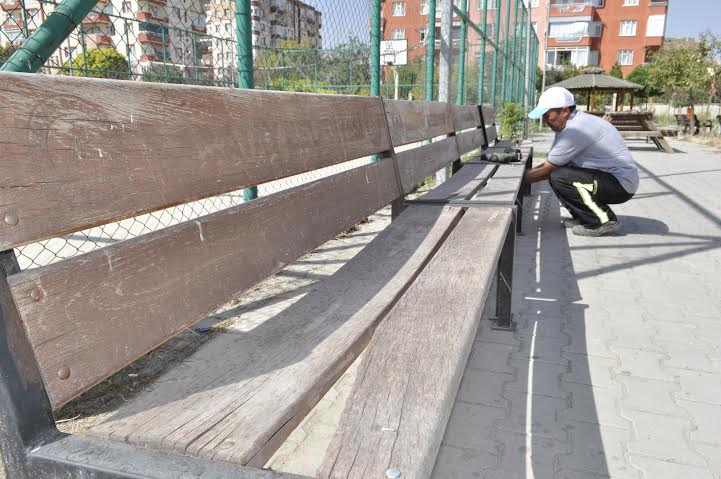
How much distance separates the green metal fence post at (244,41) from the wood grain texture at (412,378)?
1430 mm

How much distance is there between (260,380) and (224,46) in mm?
5245

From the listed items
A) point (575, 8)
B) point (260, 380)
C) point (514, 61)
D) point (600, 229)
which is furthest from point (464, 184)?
point (575, 8)

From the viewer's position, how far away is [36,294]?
3.04ft

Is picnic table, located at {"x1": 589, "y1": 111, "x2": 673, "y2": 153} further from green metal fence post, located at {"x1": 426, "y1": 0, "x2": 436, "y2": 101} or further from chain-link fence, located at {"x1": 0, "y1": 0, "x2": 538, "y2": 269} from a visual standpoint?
green metal fence post, located at {"x1": 426, "y1": 0, "x2": 436, "y2": 101}

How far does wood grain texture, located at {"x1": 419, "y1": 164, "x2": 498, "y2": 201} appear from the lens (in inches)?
137

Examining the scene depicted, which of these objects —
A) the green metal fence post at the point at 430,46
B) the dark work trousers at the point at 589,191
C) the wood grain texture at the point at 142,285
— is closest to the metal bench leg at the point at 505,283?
the wood grain texture at the point at 142,285

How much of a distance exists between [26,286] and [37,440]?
25cm

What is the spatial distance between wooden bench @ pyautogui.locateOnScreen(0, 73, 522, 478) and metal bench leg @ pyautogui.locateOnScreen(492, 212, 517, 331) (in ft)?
3.82

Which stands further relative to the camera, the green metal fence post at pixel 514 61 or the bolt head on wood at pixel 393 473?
the green metal fence post at pixel 514 61

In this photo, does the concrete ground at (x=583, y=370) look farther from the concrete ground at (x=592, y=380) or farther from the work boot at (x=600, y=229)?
the work boot at (x=600, y=229)

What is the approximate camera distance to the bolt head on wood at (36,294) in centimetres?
92

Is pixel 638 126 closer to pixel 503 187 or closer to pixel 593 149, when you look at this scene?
pixel 593 149

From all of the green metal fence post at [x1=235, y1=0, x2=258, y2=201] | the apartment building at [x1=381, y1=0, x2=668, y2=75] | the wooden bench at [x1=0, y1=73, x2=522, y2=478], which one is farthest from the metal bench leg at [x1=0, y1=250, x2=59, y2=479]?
the apartment building at [x1=381, y1=0, x2=668, y2=75]

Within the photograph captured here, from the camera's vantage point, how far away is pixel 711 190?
8.02 metres
